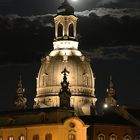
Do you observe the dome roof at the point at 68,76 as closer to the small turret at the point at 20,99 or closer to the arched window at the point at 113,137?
the small turret at the point at 20,99

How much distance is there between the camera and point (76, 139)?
129375 millimetres

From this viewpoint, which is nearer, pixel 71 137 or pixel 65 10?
pixel 71 137

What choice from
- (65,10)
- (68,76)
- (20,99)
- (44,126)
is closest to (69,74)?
(68,76)

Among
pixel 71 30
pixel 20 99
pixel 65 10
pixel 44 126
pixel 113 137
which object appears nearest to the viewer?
pixel 44 126

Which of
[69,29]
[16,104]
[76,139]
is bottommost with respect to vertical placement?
[76,139]

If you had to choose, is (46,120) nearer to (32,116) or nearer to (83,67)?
(32,116)

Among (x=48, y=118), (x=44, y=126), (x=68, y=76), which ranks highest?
(x=68, y=76)

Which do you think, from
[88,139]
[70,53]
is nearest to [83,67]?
[70,53]

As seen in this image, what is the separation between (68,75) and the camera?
162625 millimetres

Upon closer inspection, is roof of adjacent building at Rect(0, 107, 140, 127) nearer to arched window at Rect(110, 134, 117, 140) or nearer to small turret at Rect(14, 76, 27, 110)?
arched window at Rect(110, 134, 117, 140)

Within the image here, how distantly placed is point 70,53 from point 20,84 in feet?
33.3

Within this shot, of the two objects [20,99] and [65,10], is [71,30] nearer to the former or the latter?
[65,10]

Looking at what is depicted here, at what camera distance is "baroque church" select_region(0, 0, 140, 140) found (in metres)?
129

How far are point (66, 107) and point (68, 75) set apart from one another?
29.7 m
